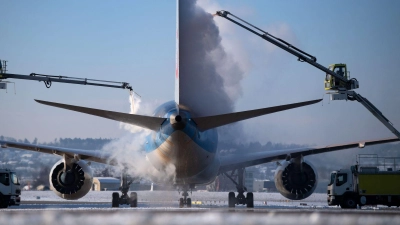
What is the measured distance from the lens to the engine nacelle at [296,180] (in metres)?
49.6

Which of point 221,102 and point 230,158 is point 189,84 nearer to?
point 221,102

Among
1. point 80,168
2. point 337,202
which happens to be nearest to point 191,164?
point 80,168

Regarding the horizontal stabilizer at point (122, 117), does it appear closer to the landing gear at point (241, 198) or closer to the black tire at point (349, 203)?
the landing gear at point (241, 198)

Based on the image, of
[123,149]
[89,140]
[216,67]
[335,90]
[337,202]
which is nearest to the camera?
[216,67]

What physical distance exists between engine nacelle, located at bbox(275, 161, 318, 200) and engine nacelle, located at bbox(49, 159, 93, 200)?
14817 mm

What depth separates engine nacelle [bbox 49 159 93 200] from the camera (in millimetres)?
49094

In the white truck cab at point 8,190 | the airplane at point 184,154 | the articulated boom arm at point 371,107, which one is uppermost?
the articulated boom arm at point 371,107

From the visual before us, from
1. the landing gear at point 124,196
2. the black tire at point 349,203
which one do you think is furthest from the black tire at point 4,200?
the black tire at point 349,203

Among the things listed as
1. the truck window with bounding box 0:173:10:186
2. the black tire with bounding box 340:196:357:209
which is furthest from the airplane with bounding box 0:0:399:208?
the black tire with bounding box 340:196:357:209

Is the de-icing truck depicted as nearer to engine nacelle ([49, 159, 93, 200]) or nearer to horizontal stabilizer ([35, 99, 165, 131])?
engine nacelle ([49, 159, 93, 200])

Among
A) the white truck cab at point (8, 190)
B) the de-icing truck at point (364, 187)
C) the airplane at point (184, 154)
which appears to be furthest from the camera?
the de-icing truck at point (364, 187)

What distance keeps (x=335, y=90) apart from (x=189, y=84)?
2114 cm

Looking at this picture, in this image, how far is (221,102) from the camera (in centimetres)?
4319

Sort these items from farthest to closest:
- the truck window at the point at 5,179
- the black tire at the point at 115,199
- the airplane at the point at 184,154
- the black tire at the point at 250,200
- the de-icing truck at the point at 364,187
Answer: the black tire at the point at 250,200
the truck window at the point at 5,179
the de-icing truck at the point at 364,187
the black tire at the point at 115,199
the airplane at the point at 184,154
